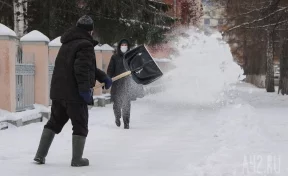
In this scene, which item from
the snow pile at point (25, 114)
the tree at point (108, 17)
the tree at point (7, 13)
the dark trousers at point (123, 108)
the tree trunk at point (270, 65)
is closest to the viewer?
the snow pile at point (25, 114)

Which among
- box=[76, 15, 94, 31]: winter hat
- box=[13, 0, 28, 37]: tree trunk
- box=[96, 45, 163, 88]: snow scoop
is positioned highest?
box=[13, 0, 28, 37]: tree trunk

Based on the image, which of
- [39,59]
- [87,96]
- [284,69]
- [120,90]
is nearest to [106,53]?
[39,59]

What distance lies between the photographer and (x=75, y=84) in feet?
20.9

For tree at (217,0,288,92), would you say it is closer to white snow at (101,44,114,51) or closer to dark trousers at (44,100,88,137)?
white snow at (101,44,114,51)

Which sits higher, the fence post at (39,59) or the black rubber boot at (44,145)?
the fence post at (39,59)

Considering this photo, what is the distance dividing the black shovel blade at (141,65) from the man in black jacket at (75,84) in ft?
7.59

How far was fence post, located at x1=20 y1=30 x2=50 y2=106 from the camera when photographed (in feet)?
43.3

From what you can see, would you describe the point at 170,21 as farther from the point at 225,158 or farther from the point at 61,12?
the point at 225,158

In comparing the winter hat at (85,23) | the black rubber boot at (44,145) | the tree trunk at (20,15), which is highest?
the tree trunk at (20,15)

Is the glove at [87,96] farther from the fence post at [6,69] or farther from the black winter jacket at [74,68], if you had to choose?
the fence post at [6,69]

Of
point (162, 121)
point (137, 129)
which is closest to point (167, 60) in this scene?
point (162, 121)

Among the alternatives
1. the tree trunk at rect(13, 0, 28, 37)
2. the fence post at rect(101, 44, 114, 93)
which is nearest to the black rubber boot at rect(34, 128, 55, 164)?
the tree trunk at rect(13, 0, 28, 37)

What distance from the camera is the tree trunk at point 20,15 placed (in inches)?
766

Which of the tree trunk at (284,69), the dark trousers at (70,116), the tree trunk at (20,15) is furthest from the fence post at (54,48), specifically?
the tree trunk at (284,69)
